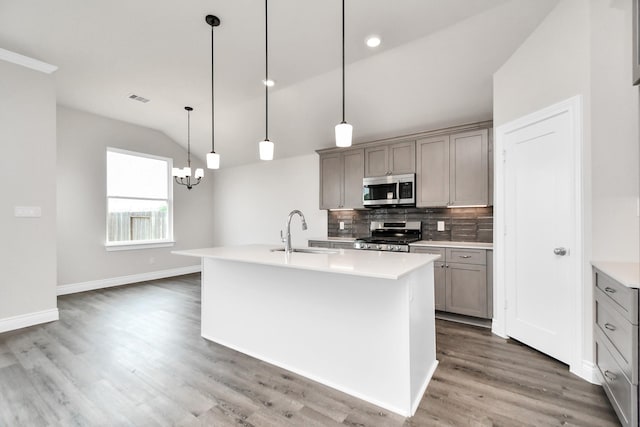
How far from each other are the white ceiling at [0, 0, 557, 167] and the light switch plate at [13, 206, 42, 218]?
1.70 meters

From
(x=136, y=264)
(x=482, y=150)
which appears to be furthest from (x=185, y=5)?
(x=136, y=264)

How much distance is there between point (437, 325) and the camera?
3.38 metres

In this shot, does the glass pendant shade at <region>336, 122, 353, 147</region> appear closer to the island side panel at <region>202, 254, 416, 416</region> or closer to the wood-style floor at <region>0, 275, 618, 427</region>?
the island side panel at <region>202, 254, 416, 416</region>

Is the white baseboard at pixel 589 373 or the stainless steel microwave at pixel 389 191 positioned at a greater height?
the stainless steel microwave at pixel 389 191

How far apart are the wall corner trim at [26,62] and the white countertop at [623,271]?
553cm

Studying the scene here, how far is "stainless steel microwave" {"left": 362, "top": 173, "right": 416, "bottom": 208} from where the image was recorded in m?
4.08

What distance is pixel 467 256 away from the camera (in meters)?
3.42

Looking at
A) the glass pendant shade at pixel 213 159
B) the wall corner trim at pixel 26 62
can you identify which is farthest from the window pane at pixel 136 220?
the glass pendant shade at pixel 213 159

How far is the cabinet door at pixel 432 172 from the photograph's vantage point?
3.84 m

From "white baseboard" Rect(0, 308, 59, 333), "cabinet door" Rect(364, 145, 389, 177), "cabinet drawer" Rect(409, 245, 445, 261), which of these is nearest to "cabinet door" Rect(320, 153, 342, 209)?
"cabinet door" Rect(364, 145, 389, 177)

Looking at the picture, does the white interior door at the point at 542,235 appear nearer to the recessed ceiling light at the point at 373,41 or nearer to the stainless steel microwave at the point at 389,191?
the stainless steel microwave at the point at 389,191

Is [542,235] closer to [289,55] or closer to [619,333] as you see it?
[619,333]

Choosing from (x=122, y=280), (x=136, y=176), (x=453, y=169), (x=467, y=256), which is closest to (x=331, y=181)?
(x=453, y=169)

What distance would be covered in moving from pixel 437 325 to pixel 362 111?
2925 mm
